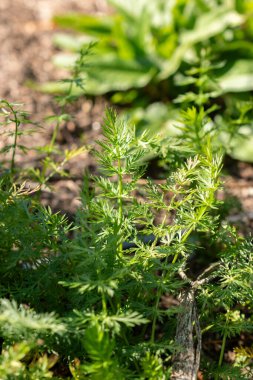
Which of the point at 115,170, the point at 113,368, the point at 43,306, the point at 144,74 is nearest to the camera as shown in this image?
the point at 113,368

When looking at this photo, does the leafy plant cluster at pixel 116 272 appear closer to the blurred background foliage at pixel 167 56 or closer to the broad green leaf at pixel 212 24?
the blurred background foliage at pixel 167 56

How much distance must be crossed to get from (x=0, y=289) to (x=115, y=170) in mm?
437

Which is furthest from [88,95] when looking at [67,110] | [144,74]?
[144,74]

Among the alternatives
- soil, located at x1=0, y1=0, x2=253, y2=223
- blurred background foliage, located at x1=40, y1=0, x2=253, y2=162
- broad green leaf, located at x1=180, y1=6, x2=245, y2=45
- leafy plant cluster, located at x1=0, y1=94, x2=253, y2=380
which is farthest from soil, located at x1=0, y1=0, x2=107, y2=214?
leafy plant cluster, located at x1=0, y1=94, x2=253, y2=380

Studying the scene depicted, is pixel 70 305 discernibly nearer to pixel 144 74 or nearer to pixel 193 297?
pixel 193 297

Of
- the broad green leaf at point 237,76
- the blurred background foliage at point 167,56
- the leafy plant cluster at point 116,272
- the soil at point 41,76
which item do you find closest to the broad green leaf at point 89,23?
the blurred background foliage at point 167,56

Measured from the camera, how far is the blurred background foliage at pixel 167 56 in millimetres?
3461

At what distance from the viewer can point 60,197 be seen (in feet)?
9.16

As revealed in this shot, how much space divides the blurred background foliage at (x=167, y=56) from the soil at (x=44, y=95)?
16 cm

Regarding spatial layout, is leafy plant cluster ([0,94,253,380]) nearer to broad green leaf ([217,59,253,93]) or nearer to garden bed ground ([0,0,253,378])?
garden bed ground ([0,0,253,378])

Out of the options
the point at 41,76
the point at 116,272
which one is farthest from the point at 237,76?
the point at 116,272

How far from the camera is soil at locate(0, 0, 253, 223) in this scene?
2.89 metres

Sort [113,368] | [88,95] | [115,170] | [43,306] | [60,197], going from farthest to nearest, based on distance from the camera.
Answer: [88,95] → [60,197] → [43,306] → [115,170] → [113,368]

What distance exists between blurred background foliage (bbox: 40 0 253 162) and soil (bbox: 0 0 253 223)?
0.52 ft
